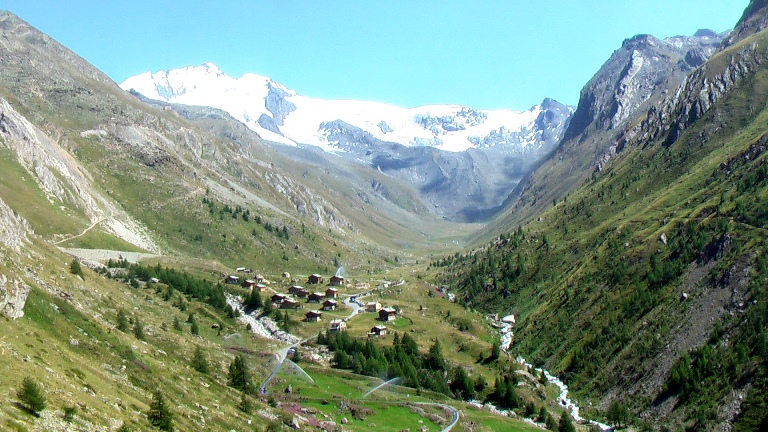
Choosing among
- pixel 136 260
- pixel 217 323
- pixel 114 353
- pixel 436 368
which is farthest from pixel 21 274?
pixel 136 260

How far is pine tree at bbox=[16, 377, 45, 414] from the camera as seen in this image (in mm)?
35375

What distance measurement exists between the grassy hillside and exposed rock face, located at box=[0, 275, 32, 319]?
88103 mm

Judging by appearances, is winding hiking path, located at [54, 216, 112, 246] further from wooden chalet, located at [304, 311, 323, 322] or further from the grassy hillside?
the grassy hillside

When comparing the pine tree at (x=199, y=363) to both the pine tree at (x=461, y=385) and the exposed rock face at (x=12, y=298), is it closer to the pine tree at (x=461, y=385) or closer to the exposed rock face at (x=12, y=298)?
the exposed rock face at (x=12, y=298)

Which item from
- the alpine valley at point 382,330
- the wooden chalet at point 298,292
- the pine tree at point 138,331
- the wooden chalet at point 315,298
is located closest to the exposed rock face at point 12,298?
the alpine valley at point 382,330

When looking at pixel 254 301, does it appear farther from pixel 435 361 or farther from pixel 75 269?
pixel 75 269

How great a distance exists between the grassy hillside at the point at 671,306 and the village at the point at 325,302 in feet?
112

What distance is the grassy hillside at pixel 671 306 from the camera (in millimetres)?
96250

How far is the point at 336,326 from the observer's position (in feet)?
402

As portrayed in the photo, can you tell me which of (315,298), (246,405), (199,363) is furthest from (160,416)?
(315,298)

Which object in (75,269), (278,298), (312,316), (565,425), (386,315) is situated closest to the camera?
(75,269)

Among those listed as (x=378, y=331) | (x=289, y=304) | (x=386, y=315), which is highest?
(x=289, y=304)

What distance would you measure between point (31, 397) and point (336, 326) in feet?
291

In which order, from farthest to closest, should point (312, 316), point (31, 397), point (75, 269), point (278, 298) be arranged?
point (278, 298) → point (312, 316) → point (75, 269) → point (31, 397)
